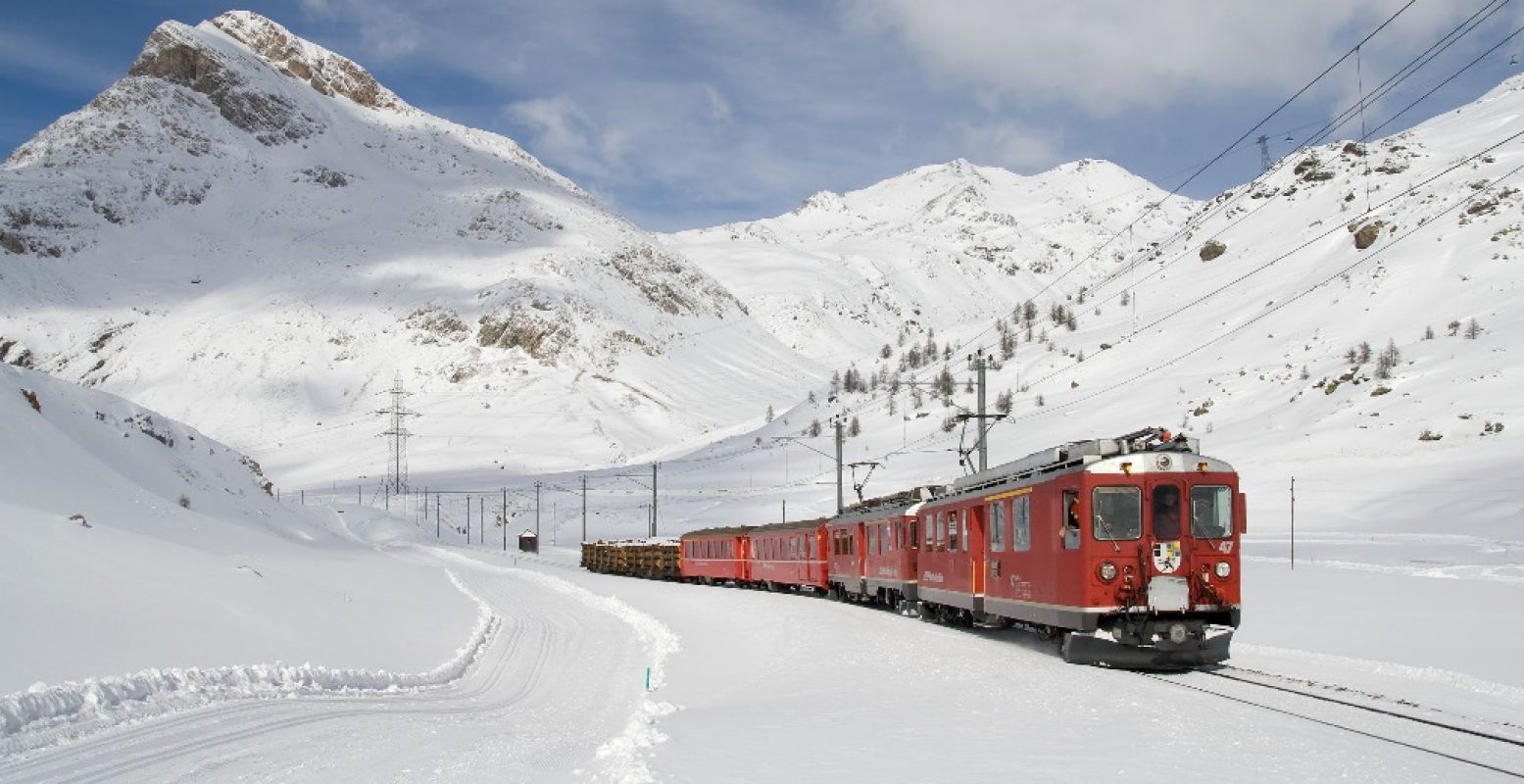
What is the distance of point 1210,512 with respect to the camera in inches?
717

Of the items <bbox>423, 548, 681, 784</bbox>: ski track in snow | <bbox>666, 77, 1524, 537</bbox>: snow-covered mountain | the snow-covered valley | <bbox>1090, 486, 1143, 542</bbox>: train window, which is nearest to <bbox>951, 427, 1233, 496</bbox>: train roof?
<bbox>1090, 486, 1143, 542</bbox>: train window

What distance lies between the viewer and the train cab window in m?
18.1

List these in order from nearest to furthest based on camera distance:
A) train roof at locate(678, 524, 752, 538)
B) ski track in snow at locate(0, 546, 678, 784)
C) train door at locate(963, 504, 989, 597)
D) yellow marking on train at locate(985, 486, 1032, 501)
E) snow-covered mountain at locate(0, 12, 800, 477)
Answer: ski track in snow at locate(0, 546, 678, 784) < yellow marking on train at locate(985, 486, 1032, 501) < train door at locate(963, 504, 989, 597) < train roof at locate(678, 524, 752, 538) < snow-covered mountain at locate(0, 12, 800, 477)

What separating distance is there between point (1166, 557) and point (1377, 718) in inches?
223

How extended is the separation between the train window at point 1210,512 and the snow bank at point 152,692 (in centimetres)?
1222

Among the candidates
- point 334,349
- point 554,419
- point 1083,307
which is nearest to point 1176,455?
point 1083,307

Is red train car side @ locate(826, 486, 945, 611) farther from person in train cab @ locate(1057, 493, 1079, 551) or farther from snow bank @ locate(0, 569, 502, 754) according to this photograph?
snow bank @ locate(0, 569, 502, 754)

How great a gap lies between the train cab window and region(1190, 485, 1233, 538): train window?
239 millimetres

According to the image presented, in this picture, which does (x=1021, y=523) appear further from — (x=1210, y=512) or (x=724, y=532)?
(x=724, y=532)

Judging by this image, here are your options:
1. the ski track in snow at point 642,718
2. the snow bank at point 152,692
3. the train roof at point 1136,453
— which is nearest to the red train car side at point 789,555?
the ski track in snow at point 642,718

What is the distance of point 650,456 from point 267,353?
68.0m

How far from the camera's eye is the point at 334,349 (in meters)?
171

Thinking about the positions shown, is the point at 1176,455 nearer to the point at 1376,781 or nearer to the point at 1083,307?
the point at 1376,781

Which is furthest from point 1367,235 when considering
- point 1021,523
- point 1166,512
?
point 1166,512
